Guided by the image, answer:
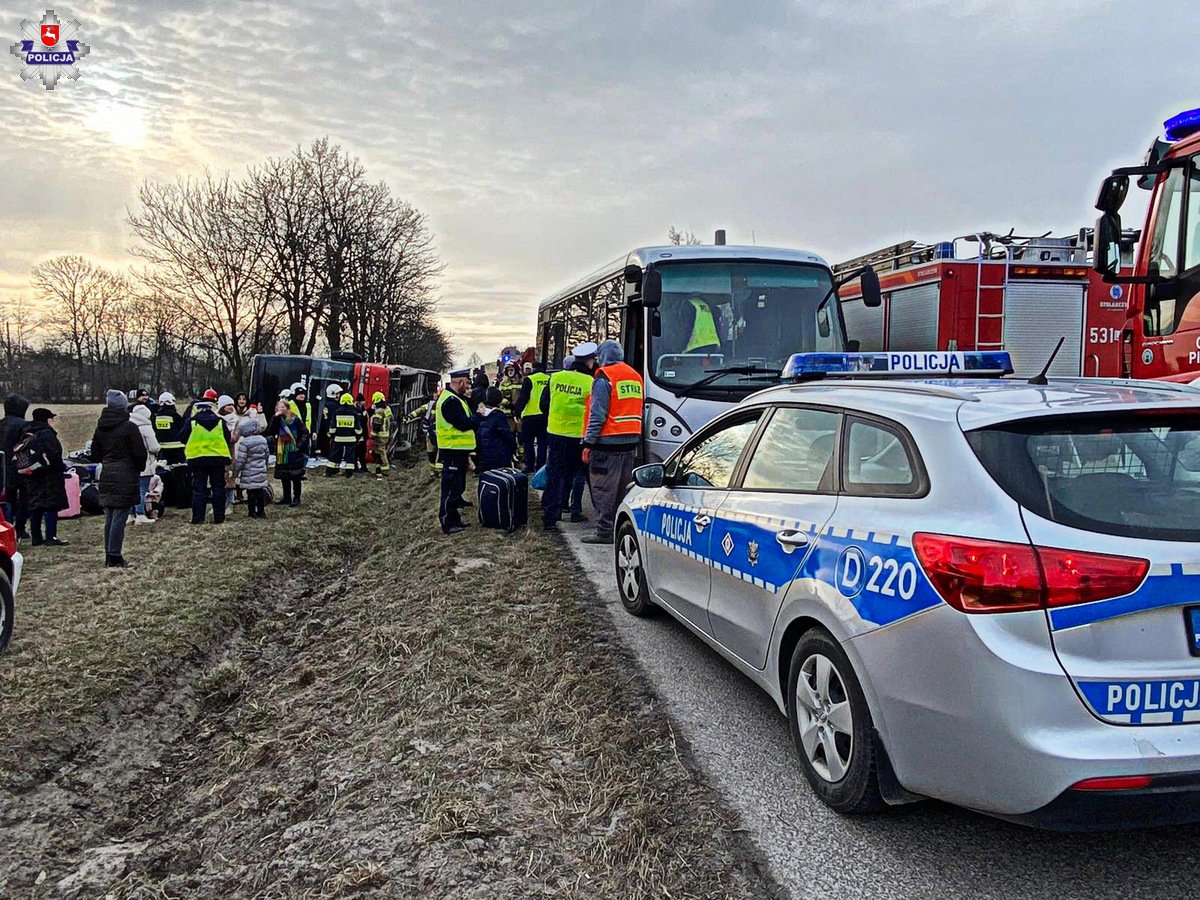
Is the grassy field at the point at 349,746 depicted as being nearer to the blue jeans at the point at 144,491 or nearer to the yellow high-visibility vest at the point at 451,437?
the yellow high-visibility vest at the point at 451,437

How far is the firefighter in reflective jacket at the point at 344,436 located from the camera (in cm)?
1859

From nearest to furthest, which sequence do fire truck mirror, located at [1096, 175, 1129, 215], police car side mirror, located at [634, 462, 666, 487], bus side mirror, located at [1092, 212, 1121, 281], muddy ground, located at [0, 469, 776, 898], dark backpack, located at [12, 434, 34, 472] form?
muddy ground, located at [0, 469, 776, 898]
police car side mirror, located at [634, 462, 666, 487]
fire truck mirror, located at [1096, 175, 1129, 215]
bus side mirror, located at [1092, 212, 1121, 281]
dark backpack, located at [12, 434, 34, 472]

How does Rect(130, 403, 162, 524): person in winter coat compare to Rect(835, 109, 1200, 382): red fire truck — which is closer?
Rect(835, 109, 1200, 382): red fire truck

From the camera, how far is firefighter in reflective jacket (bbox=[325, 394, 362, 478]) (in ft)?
61.0

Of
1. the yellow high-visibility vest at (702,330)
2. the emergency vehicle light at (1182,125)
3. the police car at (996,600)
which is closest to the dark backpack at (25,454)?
the yellow high-visibility vest at (702,330)

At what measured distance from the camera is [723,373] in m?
9.23

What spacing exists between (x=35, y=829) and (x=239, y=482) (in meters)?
9.00

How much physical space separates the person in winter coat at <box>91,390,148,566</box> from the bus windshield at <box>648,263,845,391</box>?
18.1 ft

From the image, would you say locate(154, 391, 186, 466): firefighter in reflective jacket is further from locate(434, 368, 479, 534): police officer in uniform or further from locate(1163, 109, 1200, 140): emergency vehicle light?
locate(1163, 109, 1200, 140): emergency vehicle light

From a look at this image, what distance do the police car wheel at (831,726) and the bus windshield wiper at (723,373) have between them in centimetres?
566

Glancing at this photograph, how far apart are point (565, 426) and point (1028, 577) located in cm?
735

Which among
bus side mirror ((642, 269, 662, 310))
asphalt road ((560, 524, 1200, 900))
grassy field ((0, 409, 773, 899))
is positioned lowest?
grassy field ((0, 409, 773, 899))

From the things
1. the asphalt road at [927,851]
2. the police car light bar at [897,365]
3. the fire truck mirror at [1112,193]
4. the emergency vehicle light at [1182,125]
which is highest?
the emergency vehicle light at [1182,125]

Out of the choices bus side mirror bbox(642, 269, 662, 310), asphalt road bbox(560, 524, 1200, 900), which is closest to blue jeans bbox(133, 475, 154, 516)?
bus side mirror bbox(642, 269, 662, 310)
